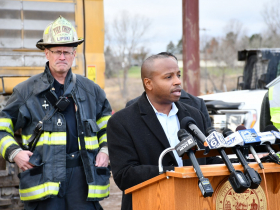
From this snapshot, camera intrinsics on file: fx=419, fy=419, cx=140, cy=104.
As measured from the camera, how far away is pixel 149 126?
112 inches

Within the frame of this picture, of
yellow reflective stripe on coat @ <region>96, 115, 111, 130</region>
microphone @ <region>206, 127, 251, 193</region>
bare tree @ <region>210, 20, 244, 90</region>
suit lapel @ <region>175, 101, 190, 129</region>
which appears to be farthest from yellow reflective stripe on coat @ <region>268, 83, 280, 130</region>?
bare tree @ <region>210, 20, 244, 90</region>

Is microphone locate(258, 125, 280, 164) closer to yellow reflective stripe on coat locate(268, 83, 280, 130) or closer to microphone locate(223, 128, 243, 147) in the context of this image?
microphone locate(223, 128, 243, 147)

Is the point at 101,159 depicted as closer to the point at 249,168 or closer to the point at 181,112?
the point at 181,112

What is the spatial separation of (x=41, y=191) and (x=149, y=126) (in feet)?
3.90

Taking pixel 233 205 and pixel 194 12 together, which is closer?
pixel 233 205

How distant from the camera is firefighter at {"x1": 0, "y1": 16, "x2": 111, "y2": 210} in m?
3.46

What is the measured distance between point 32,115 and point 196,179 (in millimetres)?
1831

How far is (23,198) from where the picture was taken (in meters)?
3.51

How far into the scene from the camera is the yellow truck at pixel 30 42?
4977mm

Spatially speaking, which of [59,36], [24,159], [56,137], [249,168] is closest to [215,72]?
[59,36]

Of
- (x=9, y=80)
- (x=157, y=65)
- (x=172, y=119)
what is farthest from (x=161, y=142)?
(x=9, y=80)

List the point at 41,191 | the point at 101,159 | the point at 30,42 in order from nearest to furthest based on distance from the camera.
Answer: the point at 41,191, the point at 101,159, the point at 30,42

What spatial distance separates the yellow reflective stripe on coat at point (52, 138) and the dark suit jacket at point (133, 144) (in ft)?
2.39

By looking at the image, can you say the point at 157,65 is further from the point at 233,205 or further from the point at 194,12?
the point at 194,12
